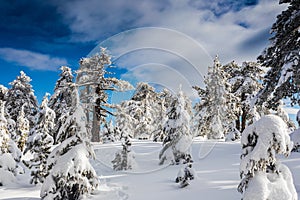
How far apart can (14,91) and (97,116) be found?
1525cm

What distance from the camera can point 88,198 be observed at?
27.2ft

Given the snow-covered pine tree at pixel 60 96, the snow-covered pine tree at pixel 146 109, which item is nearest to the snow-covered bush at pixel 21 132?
the snow-covered pine tree at pixel 60 96

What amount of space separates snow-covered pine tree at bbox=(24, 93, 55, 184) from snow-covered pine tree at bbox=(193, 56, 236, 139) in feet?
68.6

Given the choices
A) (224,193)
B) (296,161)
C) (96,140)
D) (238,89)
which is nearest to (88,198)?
(224,193)

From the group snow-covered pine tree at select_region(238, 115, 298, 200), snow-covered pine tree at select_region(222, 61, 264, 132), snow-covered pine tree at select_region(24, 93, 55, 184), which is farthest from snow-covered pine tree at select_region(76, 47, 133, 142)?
snow-covered pine tree at select_region(238, 115, 298, 200)

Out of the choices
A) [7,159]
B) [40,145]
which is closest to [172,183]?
[40,145]

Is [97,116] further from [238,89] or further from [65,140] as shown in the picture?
[238,89]

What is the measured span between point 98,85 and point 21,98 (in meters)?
13.9

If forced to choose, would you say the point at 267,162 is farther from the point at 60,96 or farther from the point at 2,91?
the point at 2,91

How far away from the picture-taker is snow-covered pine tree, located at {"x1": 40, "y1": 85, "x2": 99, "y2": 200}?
25.8ft

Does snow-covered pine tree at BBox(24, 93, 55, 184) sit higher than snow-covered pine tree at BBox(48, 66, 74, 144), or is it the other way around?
snow-covered pine tree at BBox(48, 66, 74, 144)

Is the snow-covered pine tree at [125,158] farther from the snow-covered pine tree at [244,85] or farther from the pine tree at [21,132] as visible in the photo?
the snow-covered pine tree at [244,85]

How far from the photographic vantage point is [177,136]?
15297 millimetres

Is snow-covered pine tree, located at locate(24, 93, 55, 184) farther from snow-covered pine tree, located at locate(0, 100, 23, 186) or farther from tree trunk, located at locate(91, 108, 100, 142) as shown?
tree trunk, located at locate(91, 108, 100, 142)
